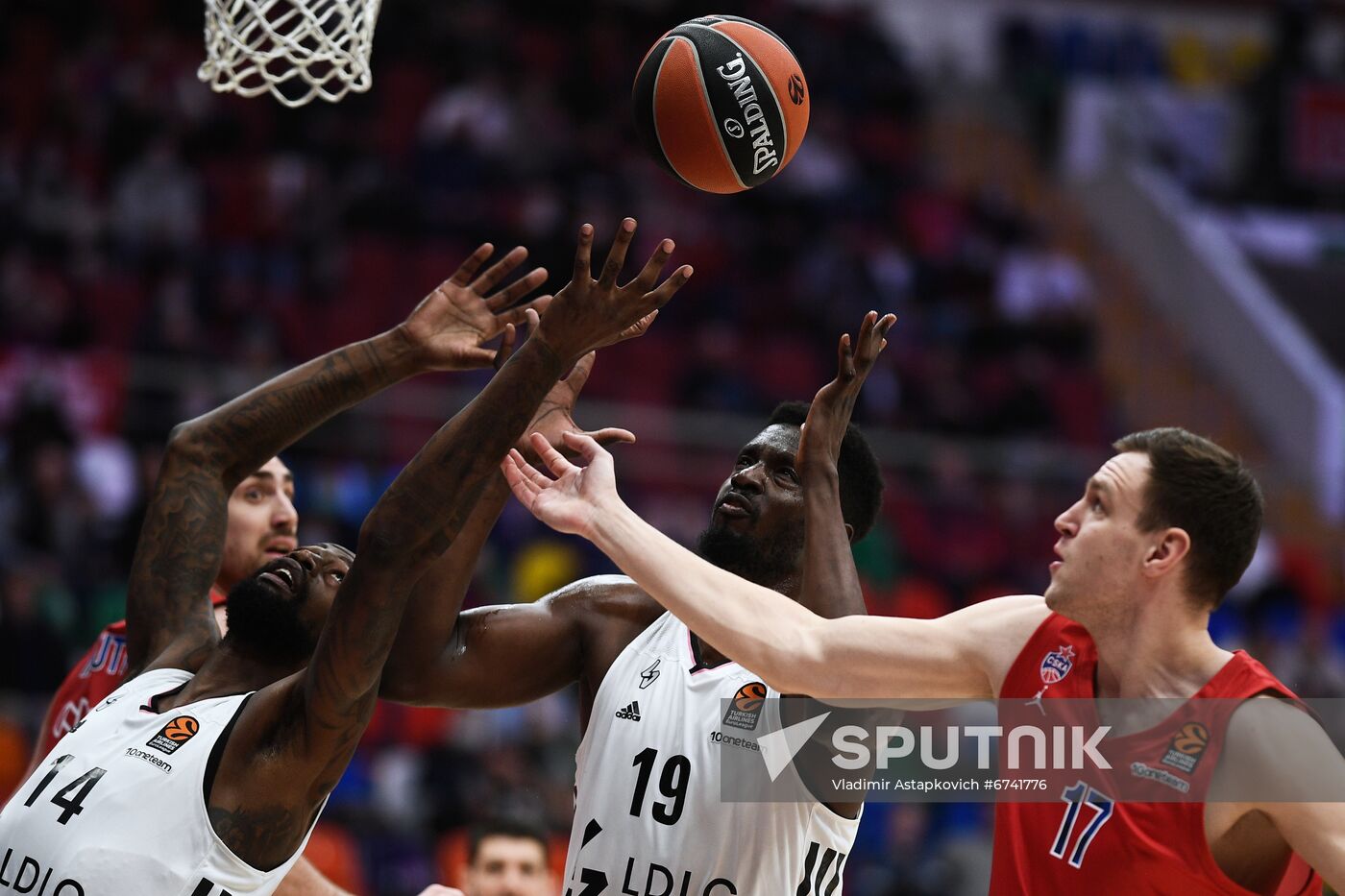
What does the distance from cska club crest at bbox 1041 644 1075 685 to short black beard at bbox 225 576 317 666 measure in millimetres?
1894

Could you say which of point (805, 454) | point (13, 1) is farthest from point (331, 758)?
point (13, 1)

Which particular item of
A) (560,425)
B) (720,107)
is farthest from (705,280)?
(560,425)

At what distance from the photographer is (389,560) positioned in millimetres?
3619

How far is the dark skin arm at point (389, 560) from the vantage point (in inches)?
140

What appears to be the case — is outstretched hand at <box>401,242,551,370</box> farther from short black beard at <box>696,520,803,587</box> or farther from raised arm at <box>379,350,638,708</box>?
short black beard at <box>696,520,803,587</box>

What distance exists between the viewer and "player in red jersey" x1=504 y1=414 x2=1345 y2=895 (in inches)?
123

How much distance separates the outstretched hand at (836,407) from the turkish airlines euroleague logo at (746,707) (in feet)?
1.93

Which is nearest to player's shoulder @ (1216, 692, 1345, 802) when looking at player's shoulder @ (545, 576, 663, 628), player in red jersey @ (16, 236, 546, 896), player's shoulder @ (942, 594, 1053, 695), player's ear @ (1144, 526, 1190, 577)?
player's ear @ (1144, 526, 1190, 577)

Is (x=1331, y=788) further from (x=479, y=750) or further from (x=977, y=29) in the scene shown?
(x=977, y=29)

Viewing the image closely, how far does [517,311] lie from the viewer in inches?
178

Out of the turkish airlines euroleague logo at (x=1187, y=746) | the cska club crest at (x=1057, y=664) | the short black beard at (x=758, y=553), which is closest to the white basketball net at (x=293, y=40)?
the short black beard at (x=758, y=553)

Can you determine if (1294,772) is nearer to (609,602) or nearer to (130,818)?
(609,602)

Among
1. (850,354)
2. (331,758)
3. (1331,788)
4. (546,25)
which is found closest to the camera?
(1331,788)

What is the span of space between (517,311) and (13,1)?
38.1ft
